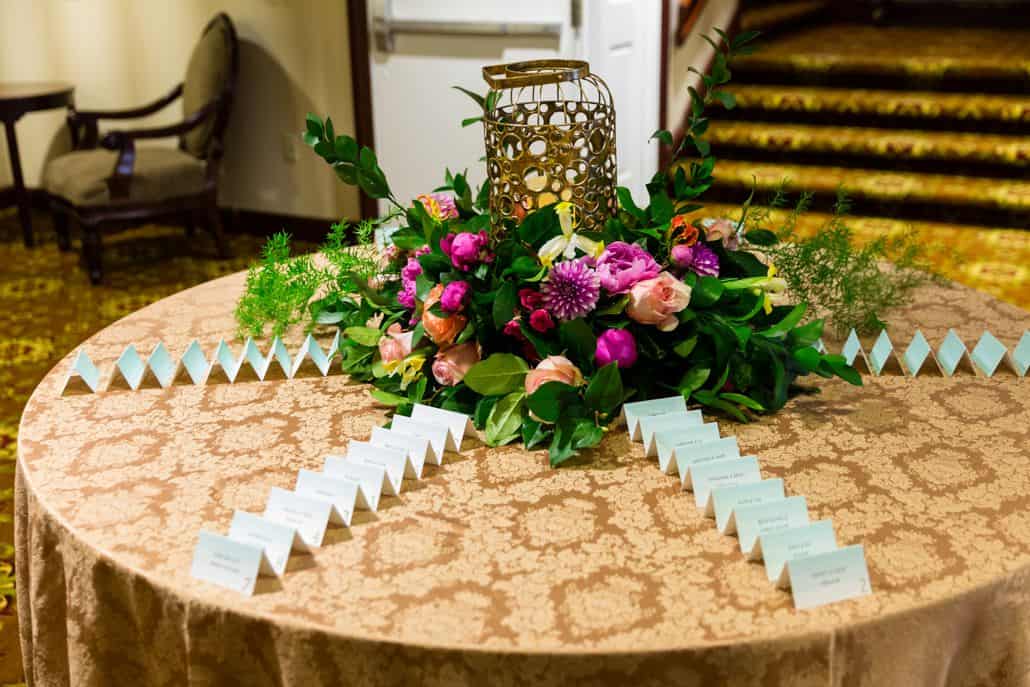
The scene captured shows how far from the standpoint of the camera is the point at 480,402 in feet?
4.82

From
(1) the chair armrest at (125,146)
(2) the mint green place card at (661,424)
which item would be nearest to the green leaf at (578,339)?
(2) the mint green place card at (661,424)

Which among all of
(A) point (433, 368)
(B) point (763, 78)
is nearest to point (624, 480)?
(A) point (433, 368)

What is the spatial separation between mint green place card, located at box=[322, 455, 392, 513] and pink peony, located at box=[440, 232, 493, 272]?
12.6 inches

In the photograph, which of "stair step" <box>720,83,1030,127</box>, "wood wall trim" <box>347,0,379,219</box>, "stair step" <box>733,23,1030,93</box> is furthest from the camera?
"stair step" <box>733,23,1030,93</box>

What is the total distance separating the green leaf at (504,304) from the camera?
1.42m

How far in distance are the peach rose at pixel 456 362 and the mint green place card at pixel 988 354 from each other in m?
0.79

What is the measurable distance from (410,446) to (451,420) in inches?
3.4

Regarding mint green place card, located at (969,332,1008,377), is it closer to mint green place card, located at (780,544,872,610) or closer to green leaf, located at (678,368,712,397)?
green leaf, located at (678,368,712,397)

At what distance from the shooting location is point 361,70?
4.85 metres

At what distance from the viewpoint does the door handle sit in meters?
4.33

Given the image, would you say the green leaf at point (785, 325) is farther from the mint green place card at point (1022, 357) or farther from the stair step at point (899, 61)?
the stair step at point (899, 61)

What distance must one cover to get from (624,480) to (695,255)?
14.5 inches

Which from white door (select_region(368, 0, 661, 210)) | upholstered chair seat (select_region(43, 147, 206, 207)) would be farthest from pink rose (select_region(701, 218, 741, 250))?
upholstered chair seat (select_region(43, 147, 206, 207))

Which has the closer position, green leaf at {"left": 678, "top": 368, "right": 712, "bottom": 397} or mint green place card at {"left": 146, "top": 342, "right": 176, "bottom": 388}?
green leaf at {"left": 678, "top": 368, "right": 712, "bottom": 397}
